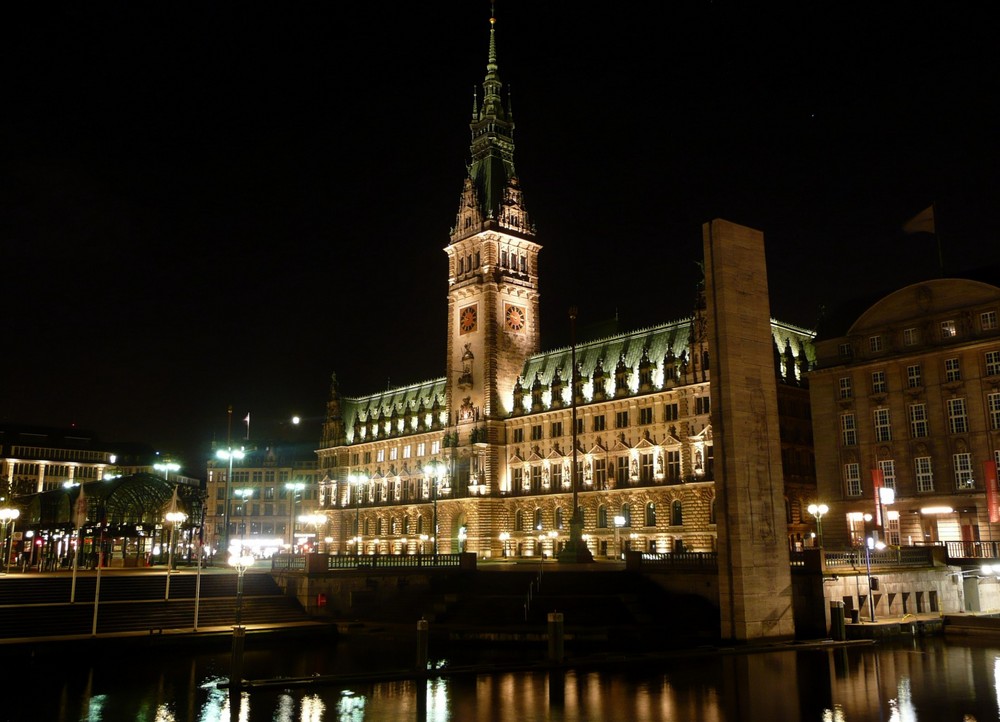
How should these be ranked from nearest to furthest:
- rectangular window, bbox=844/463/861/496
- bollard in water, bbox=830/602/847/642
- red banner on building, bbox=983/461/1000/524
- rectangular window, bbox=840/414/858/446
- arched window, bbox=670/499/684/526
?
bollard in water, bbox=830/602/847/642, red banner on building, bbox=983/461/1000/524, rectangular window, bbox=844/463/861/496, rectangular window, bbox=840/414/858/446, arched window, bbox=670/499/684/526

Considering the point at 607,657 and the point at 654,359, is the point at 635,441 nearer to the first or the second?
the point at 654,359

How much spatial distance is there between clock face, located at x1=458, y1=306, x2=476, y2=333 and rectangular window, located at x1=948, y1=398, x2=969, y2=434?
58455mm

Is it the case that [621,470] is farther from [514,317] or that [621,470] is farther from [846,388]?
[514,317]

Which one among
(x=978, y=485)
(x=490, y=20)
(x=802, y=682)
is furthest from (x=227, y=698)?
(x=490, y=20)

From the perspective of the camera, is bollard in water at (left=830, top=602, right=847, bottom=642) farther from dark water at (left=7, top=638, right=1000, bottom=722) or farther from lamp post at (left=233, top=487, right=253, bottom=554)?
lamp post at (left=233, top=487, right=253, bottom=554)

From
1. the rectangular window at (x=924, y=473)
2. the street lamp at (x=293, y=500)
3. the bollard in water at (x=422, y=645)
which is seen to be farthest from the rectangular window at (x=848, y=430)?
the bollard in water at (x=422, y=645)

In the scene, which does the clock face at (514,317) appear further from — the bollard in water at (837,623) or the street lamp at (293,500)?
the bollard in water at (837,623)

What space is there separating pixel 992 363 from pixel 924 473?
32.7 feet

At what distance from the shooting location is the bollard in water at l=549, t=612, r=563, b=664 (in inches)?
1516

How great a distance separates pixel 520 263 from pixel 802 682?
286 feet

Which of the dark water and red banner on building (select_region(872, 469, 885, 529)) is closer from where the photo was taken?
the dark water

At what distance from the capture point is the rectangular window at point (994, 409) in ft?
227

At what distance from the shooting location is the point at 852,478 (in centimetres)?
7769

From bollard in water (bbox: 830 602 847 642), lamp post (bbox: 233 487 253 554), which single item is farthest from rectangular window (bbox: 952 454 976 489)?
lamp post (bbox: 233 487 253 554)
